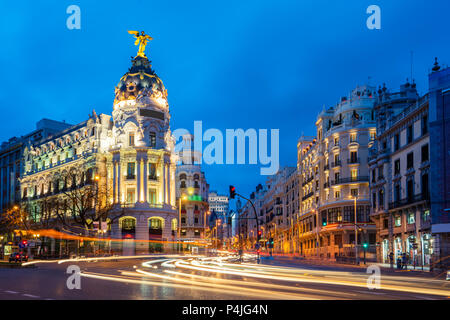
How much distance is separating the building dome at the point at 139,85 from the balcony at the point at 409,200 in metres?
47.2

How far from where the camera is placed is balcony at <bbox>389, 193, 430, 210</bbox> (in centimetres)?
4434

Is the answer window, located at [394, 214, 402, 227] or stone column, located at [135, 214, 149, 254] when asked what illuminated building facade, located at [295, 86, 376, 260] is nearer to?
window, located at [394, 214, 402, 227]

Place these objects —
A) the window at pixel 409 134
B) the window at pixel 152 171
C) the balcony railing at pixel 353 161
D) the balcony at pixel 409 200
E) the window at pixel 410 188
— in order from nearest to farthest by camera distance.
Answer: the balcony at pixel 409 200, the window at pixel 410 188, the window at pixel 409 134, the balcony railing at pixel 353 161, the window at pixel 152 171

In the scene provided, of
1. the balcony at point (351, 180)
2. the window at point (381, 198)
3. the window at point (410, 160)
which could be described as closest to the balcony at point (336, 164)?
the balcony at point (351, 180)

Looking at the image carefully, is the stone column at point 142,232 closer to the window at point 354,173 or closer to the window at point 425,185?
the window at point 354,173

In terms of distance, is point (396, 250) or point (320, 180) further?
point (320, 180)

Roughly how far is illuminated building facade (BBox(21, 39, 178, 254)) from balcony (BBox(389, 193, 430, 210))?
1657 inches

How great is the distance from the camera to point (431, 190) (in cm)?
4194

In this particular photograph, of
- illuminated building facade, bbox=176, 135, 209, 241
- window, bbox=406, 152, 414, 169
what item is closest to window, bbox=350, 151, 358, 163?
window, bbox=406, 152, 414, 169

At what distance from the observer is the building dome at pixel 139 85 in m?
84.6

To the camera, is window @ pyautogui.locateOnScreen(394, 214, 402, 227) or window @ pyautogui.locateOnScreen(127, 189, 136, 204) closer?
window @ pyautogui.locateOnScreen(394, 214, 402, 227)
